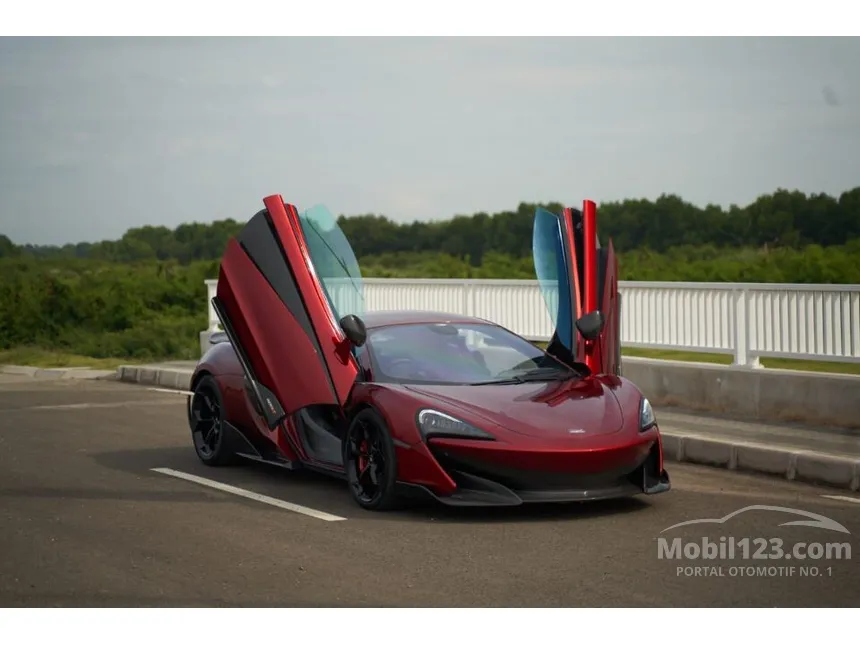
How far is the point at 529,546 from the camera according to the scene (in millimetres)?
7438

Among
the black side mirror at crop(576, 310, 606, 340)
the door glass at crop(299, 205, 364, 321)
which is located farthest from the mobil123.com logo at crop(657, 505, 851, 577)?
the door glass at crop(299, 205, 364, 321)

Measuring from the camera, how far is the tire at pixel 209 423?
34.5ft

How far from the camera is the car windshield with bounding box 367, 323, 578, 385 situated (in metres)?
8.98

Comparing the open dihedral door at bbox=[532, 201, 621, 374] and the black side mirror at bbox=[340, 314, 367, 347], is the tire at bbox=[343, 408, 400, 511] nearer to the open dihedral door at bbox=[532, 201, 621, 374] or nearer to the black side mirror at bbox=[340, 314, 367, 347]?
the black side mirror at bbox=[340, 314, 367, 347]

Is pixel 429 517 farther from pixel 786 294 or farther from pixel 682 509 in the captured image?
pixel 786 294

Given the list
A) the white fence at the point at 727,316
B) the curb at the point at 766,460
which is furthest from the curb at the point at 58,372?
the curb at the point at 766,460

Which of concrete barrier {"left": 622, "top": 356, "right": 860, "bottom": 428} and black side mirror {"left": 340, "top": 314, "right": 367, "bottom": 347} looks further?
concrete barrier {"left": 622, "top": 356, "right": 860, "bottom": 428}

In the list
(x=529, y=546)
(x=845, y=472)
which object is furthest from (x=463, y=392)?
(x=845, y=472)

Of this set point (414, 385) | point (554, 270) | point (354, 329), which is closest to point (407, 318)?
point (354, 329)

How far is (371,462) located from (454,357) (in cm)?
105

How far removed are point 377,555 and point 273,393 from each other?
2586 mm

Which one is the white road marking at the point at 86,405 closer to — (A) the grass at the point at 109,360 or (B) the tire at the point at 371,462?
(A) the grass at the point at 109,360

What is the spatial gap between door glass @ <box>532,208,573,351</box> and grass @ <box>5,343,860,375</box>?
1061cm

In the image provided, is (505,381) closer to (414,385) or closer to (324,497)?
(414,385)
